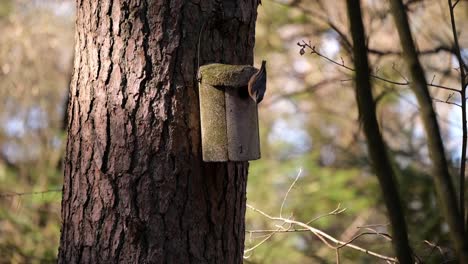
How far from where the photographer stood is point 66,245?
200 centimetres

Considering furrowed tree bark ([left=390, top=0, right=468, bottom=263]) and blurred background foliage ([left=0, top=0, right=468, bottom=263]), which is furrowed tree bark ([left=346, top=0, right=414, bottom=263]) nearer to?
furrowed tree bark ([left=390, top=0, right=468, bottom=263])

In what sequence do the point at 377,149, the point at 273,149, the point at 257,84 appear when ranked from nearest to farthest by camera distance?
the point at 377,149
the point at 257,84
the point at 273,149


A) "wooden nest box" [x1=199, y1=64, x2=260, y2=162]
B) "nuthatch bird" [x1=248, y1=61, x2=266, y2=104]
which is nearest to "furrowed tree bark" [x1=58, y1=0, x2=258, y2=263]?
"wooden nest box" [x1=199, y1=64, x2=260, y2=162]

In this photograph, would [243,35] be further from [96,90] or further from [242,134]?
[96,90]

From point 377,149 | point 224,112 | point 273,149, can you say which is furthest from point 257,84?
point 273,149

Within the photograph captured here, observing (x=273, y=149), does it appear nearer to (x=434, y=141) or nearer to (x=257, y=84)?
(x=257, y=84)

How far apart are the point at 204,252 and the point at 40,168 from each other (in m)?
4.13

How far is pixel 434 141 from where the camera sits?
148cm

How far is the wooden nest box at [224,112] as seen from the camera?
1849 millimetres

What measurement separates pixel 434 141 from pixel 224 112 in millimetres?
644

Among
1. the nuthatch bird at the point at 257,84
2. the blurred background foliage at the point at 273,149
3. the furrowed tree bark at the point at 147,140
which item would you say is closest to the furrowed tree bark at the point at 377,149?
the nuthatch bird at the point at 257,84

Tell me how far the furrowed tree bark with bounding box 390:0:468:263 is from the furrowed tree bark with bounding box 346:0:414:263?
0.36 feet

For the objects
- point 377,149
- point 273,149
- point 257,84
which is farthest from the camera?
point 273,149

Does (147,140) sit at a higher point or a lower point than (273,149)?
lower
